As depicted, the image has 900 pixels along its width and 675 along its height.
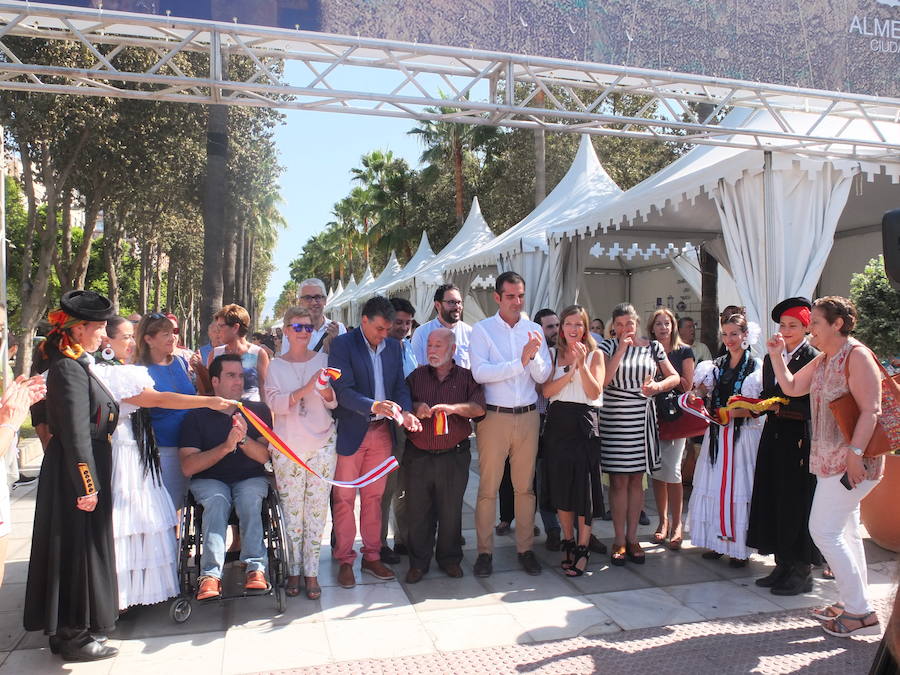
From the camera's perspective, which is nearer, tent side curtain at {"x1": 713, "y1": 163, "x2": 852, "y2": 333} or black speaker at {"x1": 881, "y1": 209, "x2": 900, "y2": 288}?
black speaker at {"x1": 881, "y1": 209, "x2": 900, "y2": 288}

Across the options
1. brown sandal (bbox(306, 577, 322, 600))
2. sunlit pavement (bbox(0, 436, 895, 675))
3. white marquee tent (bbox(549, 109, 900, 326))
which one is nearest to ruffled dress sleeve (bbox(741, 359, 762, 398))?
sunlit pavement (bbox(0, 436, 895, 675))

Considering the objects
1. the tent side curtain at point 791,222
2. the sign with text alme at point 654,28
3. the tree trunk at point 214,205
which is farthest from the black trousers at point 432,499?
the tree trunk at point 214,205

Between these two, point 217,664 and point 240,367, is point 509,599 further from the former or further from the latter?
point 240,367

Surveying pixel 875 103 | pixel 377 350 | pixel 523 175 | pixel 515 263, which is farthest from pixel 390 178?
pixel 377 350

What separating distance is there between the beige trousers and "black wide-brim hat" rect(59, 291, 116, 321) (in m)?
2.46

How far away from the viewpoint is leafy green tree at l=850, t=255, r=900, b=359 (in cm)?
564

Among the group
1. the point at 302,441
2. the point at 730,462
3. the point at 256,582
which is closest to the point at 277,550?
the point at 256,582

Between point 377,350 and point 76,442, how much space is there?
193 centimetres

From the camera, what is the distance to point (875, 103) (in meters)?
7.48

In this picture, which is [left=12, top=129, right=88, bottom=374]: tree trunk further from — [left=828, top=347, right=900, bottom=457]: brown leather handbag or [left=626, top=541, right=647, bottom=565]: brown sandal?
[left=828, top=347, right=900, bottom=457]: brown leather handbag

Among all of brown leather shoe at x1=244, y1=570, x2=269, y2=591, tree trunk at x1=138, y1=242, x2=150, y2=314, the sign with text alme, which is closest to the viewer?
brown leather shoe at x1=244, y1=570, x2=269, y2=591

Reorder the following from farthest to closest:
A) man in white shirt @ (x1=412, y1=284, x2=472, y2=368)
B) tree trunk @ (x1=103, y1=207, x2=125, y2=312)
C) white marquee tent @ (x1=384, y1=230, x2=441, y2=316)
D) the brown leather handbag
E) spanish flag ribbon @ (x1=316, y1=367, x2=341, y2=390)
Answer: tree trunk @ (x1=103, y1=207, x2=125, y2=312)
white marquee tent @ (x1=384, y1=230, x2=441, y2=316)
man in white shirt @ (x1=412, y1=284, x2=472, y2=368)
spanish flag ribbon @ (x1=316, y1=367, x2=341, y2=390)
the brown leather handbag

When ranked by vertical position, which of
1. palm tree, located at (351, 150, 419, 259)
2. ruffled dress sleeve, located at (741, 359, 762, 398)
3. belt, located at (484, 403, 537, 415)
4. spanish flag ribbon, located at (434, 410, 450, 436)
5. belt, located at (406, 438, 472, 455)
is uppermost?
palm tree, located at (351, 150, 419, 259)

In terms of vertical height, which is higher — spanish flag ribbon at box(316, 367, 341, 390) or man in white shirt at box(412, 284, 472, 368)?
man in white shirt at box(412, 284, 472, 368)
